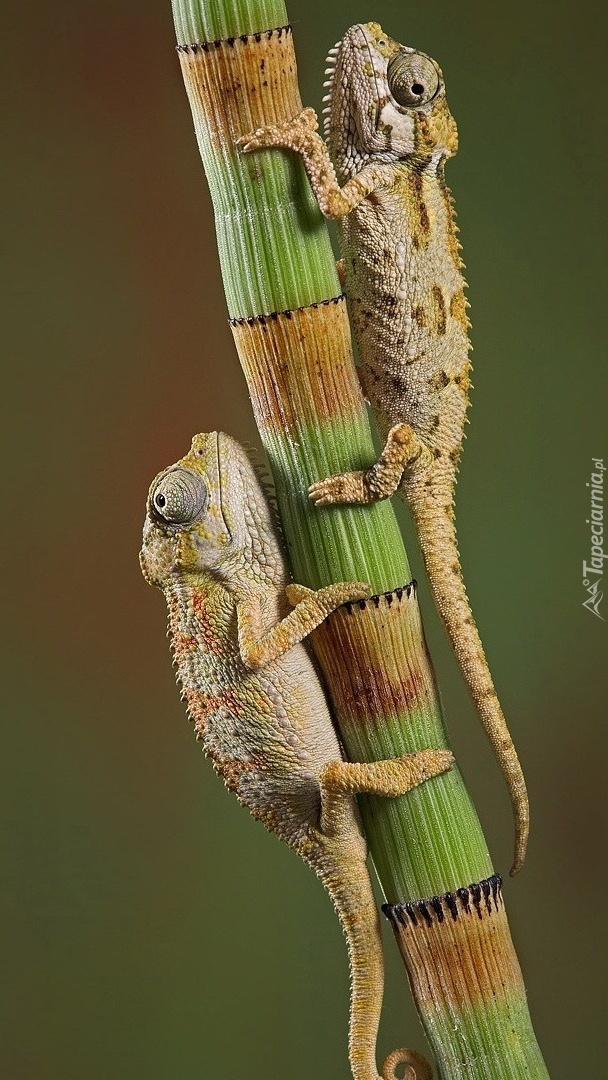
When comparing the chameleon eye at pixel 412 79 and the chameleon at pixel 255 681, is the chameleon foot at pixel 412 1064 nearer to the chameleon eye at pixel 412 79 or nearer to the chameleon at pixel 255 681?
the chameleon at pixel 255 681

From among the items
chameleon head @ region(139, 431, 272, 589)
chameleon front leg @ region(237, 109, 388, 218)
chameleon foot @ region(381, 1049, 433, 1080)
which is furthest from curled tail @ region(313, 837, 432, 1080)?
chameleon front leg @ region(237, 109, 388, 218)

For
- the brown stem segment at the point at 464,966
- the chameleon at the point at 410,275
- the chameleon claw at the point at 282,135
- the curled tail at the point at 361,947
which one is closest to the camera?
the chameleon claw at the point at 282,135

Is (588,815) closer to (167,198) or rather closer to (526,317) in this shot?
(526,317)

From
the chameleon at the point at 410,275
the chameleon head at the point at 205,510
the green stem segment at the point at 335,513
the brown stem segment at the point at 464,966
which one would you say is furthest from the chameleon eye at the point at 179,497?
the brown stem segment at the point at 464,966

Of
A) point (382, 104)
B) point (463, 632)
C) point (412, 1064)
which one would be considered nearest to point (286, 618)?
point (463, 632)

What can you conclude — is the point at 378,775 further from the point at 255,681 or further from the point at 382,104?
the point at 382,104

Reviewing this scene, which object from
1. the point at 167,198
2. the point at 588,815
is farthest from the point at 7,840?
the point at 167,198

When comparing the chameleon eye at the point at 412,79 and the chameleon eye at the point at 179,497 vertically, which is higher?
the chameleon eye at the point at 412,79
